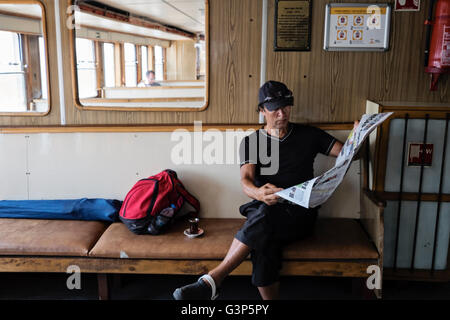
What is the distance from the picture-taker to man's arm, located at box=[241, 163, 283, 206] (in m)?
2.54

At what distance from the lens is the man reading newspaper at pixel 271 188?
8.00 feet

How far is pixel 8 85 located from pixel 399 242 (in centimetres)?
383

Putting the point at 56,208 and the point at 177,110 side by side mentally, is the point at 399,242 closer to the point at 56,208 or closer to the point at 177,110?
the point at 177,110

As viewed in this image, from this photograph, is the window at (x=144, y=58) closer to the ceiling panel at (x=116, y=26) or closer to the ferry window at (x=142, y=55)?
the ferry window at (x=142, y=55)

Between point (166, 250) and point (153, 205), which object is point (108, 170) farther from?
point (166, 250)

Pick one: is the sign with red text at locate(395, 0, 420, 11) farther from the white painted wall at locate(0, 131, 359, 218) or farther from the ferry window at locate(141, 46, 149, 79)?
the ferry window at locate(141, 46, 149, 79)

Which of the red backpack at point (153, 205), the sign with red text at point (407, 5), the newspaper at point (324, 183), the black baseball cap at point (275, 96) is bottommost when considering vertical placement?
the red backpack at point (153, 205)

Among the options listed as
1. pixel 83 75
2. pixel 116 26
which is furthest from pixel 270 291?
pixel 116 26

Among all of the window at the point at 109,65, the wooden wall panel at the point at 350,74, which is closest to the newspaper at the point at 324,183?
the wooden wall panel at the point at 350,74

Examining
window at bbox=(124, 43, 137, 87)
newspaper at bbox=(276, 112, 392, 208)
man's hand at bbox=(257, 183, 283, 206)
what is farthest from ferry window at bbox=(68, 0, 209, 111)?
newspaper at bbox=(276, 112, 392, 208)

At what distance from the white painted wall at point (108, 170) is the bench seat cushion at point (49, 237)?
0.36 metres

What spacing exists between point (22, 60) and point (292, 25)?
284 cm

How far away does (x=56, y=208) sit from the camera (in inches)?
123

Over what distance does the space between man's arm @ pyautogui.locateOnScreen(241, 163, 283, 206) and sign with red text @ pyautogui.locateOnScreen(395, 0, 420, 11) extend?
1555 mm
